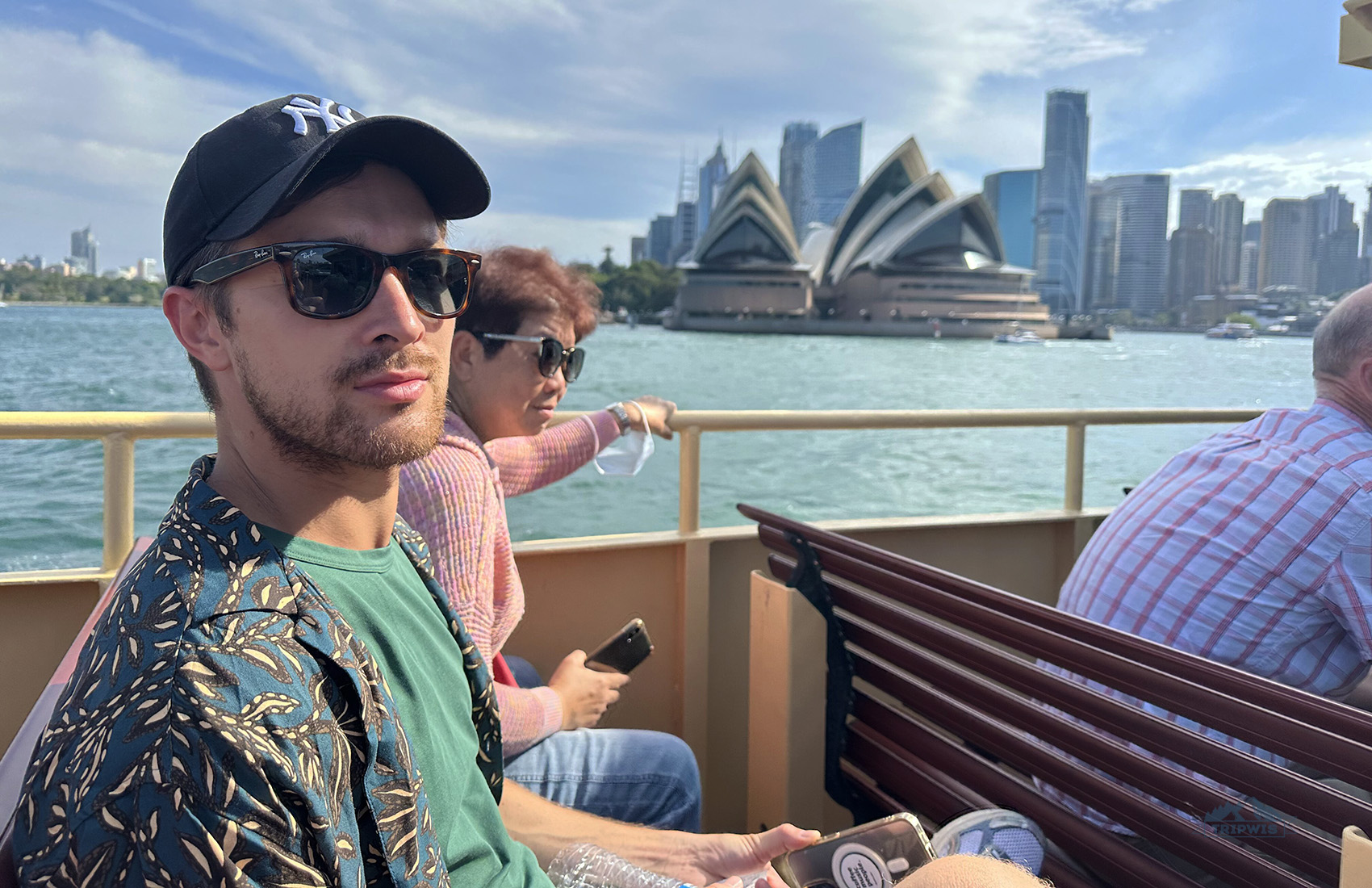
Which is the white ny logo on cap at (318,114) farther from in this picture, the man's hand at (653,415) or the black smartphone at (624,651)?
the man's hand at (653,415)

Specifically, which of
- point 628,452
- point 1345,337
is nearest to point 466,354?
point 628,452

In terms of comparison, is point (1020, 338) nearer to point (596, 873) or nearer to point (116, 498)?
point (116, 498)

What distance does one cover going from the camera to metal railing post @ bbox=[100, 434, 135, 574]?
5.77 ft

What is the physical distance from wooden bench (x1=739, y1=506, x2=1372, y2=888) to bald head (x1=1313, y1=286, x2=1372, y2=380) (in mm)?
862

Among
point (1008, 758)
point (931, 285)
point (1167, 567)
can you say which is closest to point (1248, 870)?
point (1008, 758)

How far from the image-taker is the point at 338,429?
0.89 meters

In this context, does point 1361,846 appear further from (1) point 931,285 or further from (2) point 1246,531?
(1) point 931,285

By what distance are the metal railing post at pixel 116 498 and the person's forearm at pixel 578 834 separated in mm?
928

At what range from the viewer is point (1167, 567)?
5.28 ft

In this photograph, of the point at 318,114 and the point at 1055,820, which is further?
the point at 1055,820

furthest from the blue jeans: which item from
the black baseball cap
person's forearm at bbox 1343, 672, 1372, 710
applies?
person's forearm at bbox 1343, 672, 1372, 710

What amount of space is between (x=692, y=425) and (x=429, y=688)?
4.60 ft

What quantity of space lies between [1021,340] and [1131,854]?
62.5 m

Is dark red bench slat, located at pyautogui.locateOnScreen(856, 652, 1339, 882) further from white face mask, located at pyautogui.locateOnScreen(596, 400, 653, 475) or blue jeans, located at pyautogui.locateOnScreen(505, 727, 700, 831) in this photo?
white face mask, located at pyautogui.locateOnScreen(596, 400, 653, 475)
